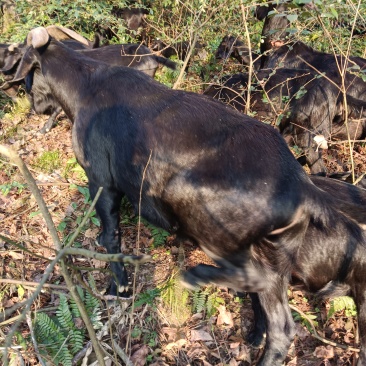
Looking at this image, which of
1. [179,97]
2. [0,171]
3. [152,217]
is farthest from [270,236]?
[0,171]

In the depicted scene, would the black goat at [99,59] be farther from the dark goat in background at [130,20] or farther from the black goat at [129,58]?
the dark goat in background at [130,20]

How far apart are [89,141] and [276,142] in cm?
155

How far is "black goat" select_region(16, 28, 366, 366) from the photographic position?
2754mm

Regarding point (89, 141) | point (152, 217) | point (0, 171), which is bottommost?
point (0, 171)

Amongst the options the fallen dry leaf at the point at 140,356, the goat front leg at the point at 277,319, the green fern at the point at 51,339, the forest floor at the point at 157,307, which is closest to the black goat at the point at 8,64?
the forest floor at the point at 157,307

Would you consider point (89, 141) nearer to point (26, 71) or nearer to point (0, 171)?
point (26, 71)

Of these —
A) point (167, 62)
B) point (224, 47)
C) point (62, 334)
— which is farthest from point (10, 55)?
point (62, 334)

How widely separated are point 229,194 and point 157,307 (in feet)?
5.26

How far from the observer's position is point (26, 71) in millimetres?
4324

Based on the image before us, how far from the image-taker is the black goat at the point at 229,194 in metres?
2.75

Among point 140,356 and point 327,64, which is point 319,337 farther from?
point 327,64

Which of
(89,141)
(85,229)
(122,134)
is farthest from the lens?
(85,229)

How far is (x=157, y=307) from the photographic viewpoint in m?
3.86

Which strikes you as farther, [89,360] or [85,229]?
[85,229]
